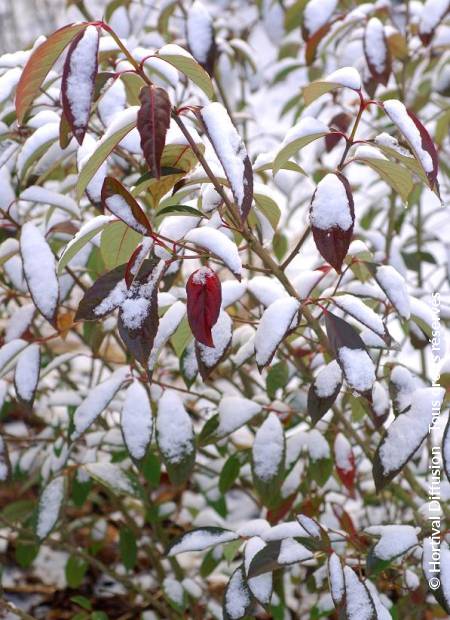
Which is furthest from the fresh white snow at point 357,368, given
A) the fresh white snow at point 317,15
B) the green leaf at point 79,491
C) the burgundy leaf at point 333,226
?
the fresh white snow at point 317,15

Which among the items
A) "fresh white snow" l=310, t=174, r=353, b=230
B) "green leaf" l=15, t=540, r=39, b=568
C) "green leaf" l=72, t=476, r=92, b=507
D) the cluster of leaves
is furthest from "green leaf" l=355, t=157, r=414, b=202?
"green leaf" l=15, t=540, r=39, b=568

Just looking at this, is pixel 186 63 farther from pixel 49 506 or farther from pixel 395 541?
pixel 49 506

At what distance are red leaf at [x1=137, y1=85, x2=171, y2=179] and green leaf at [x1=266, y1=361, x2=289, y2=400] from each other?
24.3 inches

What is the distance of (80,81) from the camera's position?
80 centimetres

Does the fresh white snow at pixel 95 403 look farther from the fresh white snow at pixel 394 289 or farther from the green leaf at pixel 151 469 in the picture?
the fresh white snow at pixel 394 289

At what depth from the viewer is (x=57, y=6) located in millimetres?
7508

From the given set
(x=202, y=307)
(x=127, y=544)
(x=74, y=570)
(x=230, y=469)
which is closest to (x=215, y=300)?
(x=202, y=307)

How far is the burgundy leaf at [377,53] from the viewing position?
1452 mm

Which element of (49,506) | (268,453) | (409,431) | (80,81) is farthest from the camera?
(49,506)

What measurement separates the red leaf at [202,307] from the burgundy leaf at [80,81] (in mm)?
205

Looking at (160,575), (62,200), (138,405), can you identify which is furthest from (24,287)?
(160,575)

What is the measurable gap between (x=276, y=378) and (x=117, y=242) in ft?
1.51

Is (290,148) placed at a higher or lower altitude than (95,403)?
higher

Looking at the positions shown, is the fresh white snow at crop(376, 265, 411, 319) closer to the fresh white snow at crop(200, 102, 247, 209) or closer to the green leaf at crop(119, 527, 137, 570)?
the fresh white snow at crop(200, 102, 247, 209)
